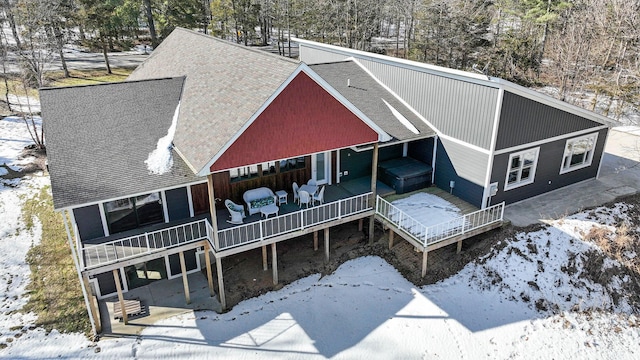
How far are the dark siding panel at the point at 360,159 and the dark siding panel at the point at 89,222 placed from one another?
9471mm

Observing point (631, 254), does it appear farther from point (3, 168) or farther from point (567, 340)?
point (3, 168)

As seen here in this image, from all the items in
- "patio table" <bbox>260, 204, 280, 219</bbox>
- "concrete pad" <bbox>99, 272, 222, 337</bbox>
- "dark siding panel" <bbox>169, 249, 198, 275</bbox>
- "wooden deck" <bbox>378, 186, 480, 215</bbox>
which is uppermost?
"patio table" <bbox>260, 204, 280, 219</bbox>

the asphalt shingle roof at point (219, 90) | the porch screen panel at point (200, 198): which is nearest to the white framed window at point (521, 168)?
the asphalt shingle roof at point (219, 90)

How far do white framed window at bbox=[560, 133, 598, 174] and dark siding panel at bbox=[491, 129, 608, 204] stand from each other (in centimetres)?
23

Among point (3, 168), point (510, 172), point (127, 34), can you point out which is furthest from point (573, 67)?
point (127, 34)

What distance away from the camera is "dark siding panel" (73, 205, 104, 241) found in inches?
532

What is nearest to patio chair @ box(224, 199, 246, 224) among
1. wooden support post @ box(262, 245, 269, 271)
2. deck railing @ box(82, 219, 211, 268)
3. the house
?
the house

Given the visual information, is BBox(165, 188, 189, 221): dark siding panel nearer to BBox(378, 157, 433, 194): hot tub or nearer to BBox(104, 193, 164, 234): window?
BBox(104, 193, 164, 234): window

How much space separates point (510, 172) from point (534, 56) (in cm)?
2966

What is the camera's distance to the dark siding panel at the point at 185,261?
1544 cm

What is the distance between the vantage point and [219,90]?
15.1 m

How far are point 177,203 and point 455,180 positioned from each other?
11.0m

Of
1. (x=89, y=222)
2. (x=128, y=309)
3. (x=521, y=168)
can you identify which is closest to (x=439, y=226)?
(x=521, y=168)

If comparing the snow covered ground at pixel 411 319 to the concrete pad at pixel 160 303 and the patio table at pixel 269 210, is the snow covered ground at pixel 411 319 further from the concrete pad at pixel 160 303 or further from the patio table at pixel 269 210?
the patio table at pixel 269 210
